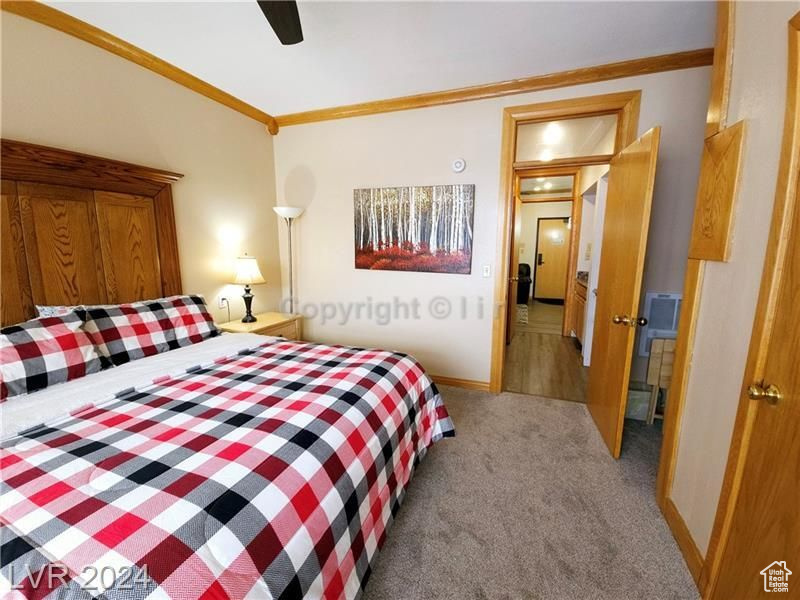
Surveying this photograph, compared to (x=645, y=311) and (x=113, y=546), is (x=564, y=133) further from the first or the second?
(x=113, y=546)

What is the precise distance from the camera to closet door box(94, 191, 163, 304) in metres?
2.06

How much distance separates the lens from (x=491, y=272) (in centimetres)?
288

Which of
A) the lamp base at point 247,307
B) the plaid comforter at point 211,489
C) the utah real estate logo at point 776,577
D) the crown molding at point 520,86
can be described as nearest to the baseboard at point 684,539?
the utah real estate logo at point 776,577

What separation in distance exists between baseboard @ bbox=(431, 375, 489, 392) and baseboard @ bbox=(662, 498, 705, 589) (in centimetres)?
152

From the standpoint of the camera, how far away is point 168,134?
241cm

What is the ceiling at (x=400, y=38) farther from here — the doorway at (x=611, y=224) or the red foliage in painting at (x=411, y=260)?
the red foliage in painting at (x=411, y=260)

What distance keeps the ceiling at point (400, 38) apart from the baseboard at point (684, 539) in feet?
8.53

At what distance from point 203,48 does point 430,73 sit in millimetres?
1559

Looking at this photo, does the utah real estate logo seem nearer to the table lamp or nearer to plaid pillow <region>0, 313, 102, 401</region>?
plaid pillow <region>0, 313, 102, 401</region>

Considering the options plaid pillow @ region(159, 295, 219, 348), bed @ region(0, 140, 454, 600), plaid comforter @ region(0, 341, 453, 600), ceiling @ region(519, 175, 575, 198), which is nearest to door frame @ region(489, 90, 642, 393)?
bed @ region(0, 140, 454, 600)

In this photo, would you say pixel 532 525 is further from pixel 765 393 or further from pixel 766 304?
pixel 766 304

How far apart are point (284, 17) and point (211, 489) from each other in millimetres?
1801

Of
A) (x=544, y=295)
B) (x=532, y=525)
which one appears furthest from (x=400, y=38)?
(x=544, y=295)

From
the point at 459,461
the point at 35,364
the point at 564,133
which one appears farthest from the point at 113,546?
the point at 564,133
